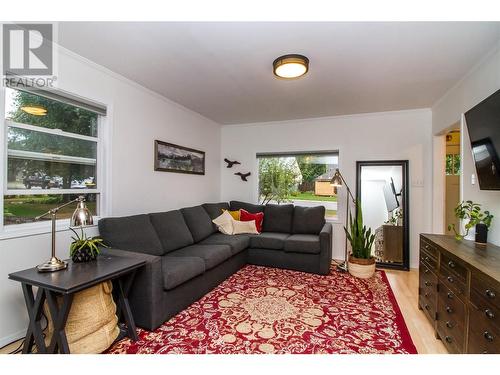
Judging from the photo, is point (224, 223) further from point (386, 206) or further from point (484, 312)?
point (484, 312)

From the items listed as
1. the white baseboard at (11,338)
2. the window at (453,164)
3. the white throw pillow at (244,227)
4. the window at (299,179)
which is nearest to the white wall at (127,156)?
the white baseboard at (11,338)

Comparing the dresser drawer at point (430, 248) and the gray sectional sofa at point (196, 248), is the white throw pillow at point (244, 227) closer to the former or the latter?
the gray sectional sofa at point (196, 248)

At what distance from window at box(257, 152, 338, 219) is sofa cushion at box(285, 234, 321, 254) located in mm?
1046

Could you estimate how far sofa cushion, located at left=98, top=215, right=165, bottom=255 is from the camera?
2.40 metres

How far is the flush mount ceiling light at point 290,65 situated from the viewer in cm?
224

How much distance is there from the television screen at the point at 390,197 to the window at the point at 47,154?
13.2ft

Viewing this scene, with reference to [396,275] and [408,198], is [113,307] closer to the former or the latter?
[396,275]

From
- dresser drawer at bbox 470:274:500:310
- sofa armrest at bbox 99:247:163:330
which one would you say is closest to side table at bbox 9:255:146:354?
sofa armrest at bbox 99:247:163:330

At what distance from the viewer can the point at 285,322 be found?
2.24m

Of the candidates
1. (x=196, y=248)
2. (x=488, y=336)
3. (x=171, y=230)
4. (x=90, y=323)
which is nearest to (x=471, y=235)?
(x=488, y=336)

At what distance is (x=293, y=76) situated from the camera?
247cm

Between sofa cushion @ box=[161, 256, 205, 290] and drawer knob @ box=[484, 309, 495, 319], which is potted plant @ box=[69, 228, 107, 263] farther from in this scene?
drawer knob @ box=[484, 309, 495, 319]

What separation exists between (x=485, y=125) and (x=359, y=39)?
3.77 ft
